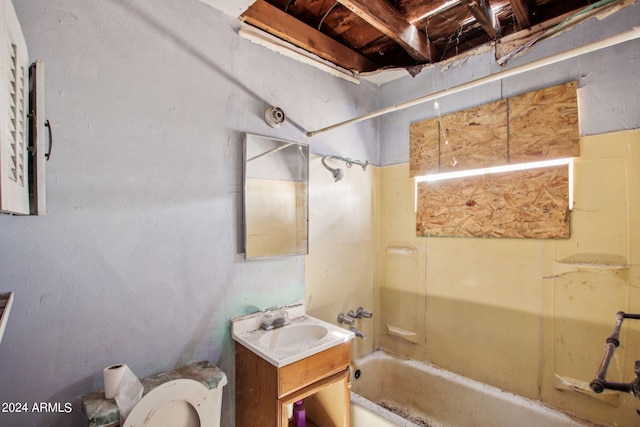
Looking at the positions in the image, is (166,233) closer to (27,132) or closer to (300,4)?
(27,132)

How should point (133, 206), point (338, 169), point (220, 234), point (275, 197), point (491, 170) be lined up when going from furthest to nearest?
point (338, 169) → point (491, 170) → point (275, 197) → point (220, 234) → point (133, 206)

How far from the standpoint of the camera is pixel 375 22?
173cm

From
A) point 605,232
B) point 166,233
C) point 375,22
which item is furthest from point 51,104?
point 605,232

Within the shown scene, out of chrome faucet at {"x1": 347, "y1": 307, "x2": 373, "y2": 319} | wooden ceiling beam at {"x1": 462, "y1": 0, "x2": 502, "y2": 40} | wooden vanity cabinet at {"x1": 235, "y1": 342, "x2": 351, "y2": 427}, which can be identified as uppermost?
wooden ceiling beam at {"x1": 462, "y1": 0, "x2": 502, "y2": 40}

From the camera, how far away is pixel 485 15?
1675 millimetres

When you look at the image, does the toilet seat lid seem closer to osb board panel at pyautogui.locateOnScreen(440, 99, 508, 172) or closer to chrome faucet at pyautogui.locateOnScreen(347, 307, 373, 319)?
chrome faucet at pyautogui.locateOnScreen(347, 307, 373, 319)

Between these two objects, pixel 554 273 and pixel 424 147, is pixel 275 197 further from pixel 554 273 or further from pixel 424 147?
pixel 554 273

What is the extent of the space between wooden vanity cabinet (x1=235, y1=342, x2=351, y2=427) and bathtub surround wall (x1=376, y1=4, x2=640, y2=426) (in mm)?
914

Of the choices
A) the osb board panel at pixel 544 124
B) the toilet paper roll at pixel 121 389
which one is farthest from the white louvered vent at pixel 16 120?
the osb board panel at pixel 544 124

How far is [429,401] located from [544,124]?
1.98 m

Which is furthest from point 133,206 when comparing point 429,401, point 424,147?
point 429,401

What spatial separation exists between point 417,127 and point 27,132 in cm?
224

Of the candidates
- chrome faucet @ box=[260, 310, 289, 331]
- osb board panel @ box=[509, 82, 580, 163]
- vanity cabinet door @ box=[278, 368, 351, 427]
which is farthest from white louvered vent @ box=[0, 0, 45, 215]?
osb board panel @ box=[509, 82, 580, 163]

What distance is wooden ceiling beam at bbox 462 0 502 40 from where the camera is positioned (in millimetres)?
1564
